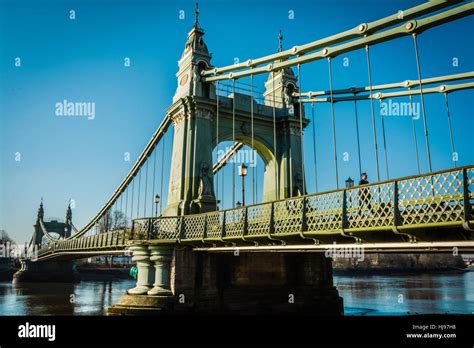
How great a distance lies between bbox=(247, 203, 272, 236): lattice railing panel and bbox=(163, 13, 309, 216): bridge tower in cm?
766

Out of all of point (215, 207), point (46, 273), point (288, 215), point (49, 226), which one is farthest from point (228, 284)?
point (49, 226)

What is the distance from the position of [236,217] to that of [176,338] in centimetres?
439

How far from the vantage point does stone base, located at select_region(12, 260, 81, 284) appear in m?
53.5

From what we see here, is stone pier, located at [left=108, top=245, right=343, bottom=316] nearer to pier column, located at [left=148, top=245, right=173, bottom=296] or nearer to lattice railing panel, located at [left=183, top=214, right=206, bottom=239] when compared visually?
pier column, located at [left=148, top=245, right=173, bottom=296]

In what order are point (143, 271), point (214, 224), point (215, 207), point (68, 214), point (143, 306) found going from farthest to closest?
point (68, 214), point (215, 207), point (143, 271), point (143, 306), point (214, 224)

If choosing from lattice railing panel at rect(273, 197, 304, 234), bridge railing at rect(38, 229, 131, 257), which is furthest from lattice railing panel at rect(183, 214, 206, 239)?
lattice railing panel at rect(273, 197, 304, 234)

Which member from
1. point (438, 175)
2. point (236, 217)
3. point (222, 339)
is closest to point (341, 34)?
point (236, 217)

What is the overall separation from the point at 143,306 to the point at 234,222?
237 inches

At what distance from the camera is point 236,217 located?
563 inches

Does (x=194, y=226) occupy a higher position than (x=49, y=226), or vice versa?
(x=49, y=226)

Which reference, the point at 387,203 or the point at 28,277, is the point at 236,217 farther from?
the point at 28,277

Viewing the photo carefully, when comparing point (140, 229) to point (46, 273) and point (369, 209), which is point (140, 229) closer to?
point (369, 209)

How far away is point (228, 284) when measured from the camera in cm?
1911

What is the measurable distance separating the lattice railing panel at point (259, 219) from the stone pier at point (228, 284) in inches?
215
